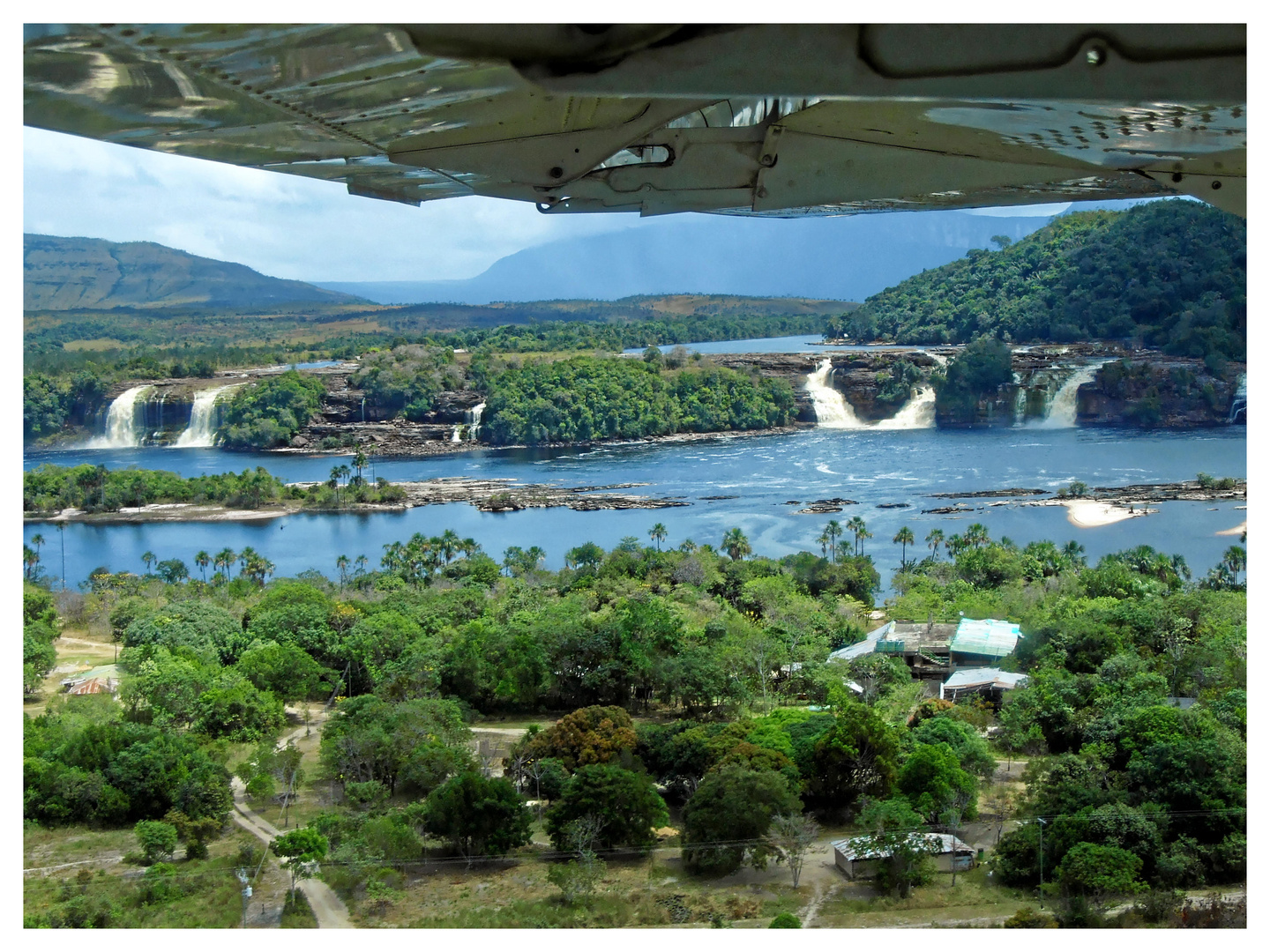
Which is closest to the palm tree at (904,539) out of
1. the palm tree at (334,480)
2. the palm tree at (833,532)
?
the palm tree at (833,532)

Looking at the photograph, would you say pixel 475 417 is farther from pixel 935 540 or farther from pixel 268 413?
pixel 935 540

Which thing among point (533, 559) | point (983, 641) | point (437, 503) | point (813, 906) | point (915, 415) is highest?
point (915, 415)

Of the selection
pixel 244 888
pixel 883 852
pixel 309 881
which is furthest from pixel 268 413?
pixel 883 852

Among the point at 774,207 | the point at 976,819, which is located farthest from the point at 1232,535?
the point at 774,207

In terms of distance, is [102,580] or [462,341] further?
[462,341]

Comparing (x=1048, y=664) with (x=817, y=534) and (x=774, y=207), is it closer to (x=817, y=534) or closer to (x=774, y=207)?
(x=774, y=207)

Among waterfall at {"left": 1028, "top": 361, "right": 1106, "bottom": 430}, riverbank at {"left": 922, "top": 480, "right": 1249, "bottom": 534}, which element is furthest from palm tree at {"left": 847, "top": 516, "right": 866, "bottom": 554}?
waterfall at {"left": 1028, "top": 361, "right": 1106, "bottom": 430}
